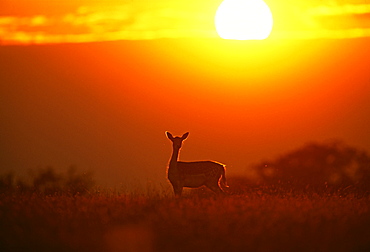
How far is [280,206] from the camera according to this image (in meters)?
14.0

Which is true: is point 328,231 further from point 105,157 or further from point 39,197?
point 105,157

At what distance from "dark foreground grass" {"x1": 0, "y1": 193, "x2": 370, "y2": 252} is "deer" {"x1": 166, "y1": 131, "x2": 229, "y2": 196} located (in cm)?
352

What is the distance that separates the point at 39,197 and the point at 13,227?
12.2 ft

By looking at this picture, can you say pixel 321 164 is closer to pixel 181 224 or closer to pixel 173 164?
pixel 173 164

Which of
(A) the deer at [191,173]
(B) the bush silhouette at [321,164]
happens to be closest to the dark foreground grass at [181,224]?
(A) the deer at [191,173]

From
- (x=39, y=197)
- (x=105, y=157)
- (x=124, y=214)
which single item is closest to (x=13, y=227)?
(x=124, y=214)

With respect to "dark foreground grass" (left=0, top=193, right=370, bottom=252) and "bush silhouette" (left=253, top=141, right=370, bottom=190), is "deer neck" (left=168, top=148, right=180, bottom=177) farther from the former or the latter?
"bush silhouette" (left=253, top=141, right=370, bottom=190)

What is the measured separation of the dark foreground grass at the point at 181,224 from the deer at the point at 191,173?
352cm

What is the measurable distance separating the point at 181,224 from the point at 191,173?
678 cm

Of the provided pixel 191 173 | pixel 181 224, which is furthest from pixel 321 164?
pixel 181 224

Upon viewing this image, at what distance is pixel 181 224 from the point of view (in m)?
12.0

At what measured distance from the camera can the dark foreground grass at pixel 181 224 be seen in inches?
431

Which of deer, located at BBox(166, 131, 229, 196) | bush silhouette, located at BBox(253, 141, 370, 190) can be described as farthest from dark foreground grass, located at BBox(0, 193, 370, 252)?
bush silhouette, located at BBox(253, 141, 370, 190)

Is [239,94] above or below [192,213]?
above
